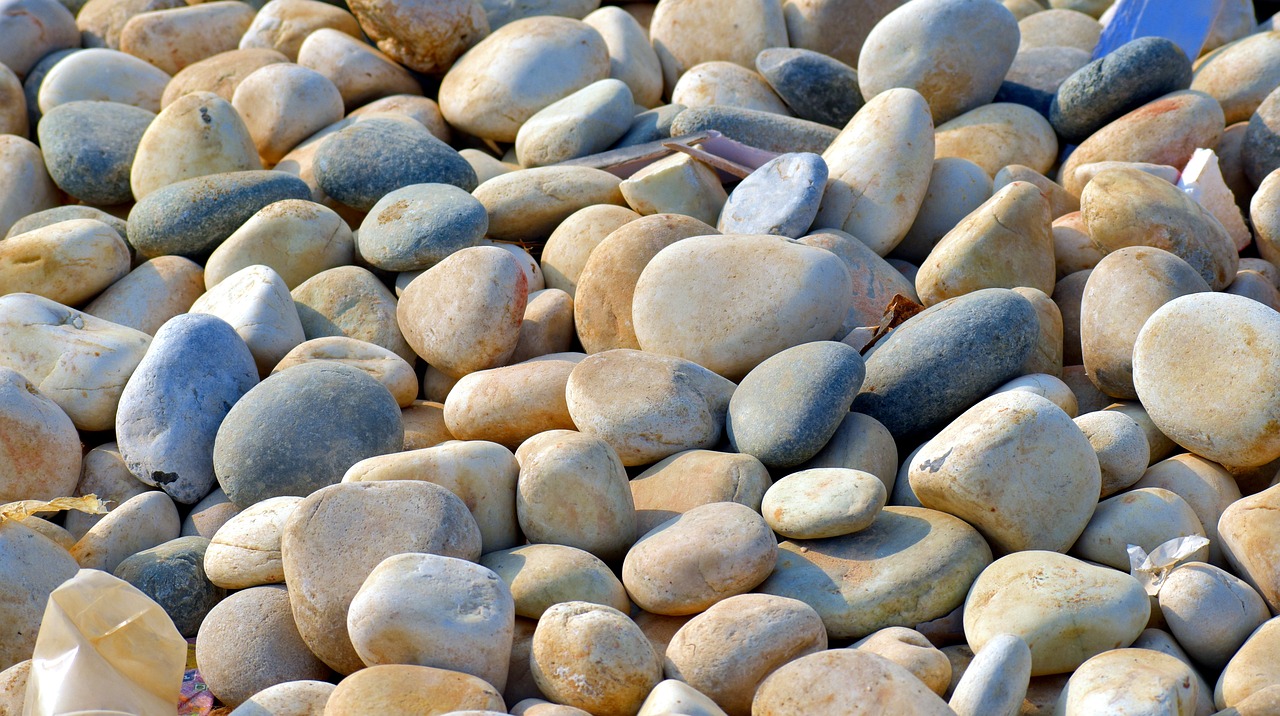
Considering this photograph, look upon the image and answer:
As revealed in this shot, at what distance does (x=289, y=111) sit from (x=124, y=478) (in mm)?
1788

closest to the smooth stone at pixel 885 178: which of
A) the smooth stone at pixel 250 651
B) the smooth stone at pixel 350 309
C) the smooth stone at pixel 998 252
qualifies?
the smooth stone at pixel 998 252

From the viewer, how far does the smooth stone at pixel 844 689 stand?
1.80 metres

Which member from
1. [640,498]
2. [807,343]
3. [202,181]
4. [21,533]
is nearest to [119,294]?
[202,181]

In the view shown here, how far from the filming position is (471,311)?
298 centimetres

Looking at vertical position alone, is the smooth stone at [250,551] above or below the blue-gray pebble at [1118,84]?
below

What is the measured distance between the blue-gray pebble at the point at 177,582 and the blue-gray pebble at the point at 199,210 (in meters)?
1.41

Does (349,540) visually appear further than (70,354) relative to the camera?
No

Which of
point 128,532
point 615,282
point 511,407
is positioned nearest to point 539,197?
point 615,282

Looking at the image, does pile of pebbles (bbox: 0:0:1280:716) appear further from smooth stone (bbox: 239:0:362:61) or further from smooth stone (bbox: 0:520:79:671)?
smooth stone (bbox: 239:0:362:61)

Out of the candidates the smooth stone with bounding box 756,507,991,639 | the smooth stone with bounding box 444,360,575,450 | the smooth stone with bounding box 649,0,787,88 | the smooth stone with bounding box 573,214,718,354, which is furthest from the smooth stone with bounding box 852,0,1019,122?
the smooth stone with bounding box 756,507,991,639

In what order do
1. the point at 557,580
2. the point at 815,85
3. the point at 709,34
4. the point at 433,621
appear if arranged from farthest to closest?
the point at 709,34 < the point at 815,85 < the point at 557,580 < the point at 433,621

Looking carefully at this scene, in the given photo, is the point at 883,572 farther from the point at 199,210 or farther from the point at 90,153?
the point at 90,153

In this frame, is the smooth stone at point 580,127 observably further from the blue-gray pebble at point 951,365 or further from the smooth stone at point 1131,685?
the smooth stone at point 1131,685

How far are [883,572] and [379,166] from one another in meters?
2.24
